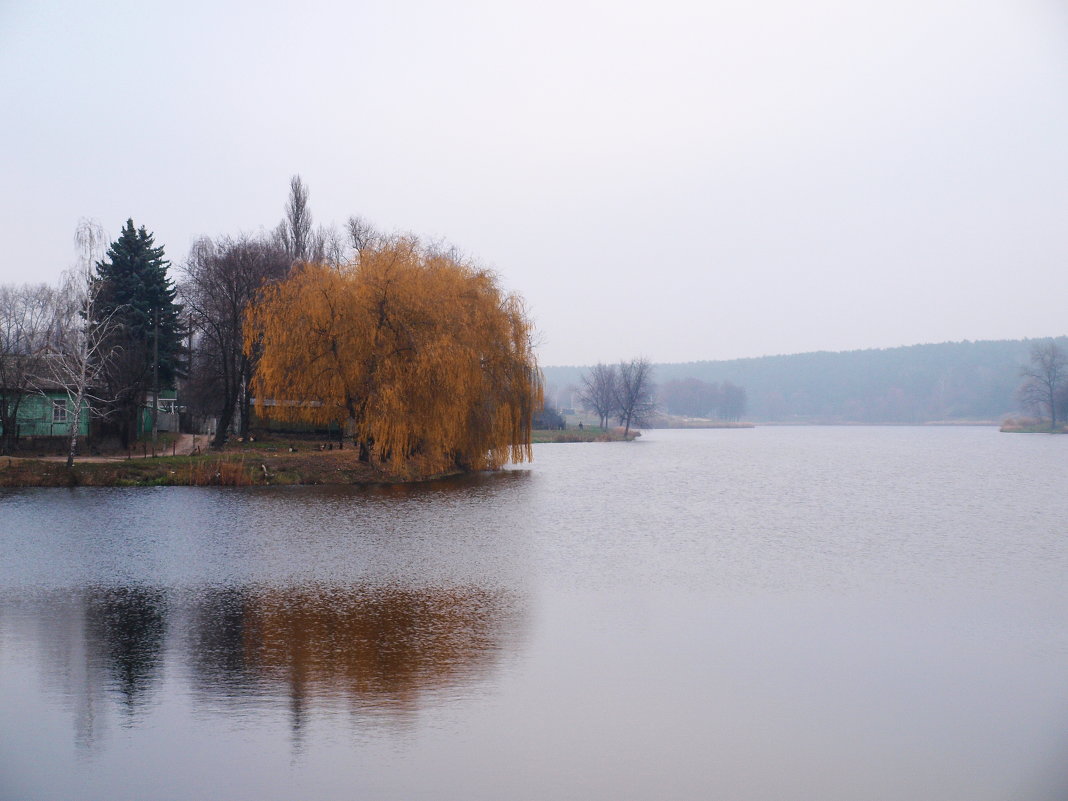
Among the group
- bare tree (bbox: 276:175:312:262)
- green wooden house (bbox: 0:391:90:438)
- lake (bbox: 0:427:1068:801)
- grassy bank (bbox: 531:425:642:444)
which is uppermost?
bare tree (bbox: 276:175:312:262)

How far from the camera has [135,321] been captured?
4147 cm

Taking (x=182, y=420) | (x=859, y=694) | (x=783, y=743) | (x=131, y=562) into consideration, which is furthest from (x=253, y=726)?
(x=182, y=420)

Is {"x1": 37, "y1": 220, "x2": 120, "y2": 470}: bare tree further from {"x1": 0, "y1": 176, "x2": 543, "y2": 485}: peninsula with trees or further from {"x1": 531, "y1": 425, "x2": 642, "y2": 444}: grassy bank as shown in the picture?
{"x1": 531, "y1": 425, "x2": 642, "y2": 444}: grassy bank

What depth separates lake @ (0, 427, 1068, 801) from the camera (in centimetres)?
742

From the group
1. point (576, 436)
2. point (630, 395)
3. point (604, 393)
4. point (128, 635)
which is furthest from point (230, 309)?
point (604, 393)

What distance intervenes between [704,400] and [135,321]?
14330 cm

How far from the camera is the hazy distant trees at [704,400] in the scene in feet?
568

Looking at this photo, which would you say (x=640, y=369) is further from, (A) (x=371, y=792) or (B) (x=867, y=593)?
(A) (x=371, y=792)

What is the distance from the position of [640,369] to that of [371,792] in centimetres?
8468

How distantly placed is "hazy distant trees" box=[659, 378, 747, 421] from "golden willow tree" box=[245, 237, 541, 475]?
140 metres

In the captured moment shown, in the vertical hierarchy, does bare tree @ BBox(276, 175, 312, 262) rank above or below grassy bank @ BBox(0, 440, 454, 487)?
above

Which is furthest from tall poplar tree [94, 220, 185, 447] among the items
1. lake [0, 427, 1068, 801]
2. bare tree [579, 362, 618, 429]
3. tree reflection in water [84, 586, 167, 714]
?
bare tree [579, 362, 618, 429]

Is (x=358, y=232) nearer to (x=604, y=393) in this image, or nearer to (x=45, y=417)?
(x=45, y=417)

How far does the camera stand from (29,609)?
12789 mm
